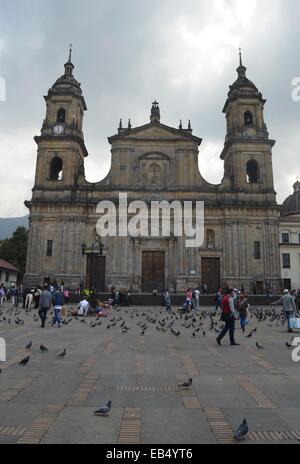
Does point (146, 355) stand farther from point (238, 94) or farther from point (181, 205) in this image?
point (238, 94)

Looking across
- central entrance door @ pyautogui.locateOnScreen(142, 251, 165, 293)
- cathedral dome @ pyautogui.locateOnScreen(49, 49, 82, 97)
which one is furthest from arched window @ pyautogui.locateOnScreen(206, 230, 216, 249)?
cathedral dome @ pyautogui.locateOnScreen(49, 49, 82, 97)

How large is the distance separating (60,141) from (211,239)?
63.9 ft

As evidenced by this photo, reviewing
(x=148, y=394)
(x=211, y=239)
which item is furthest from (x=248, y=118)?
(x=148, y=394)

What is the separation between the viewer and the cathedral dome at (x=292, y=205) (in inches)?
2240

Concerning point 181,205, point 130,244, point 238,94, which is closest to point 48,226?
point 130,244

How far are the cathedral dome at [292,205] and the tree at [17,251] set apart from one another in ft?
140

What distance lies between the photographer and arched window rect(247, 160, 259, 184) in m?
40.3

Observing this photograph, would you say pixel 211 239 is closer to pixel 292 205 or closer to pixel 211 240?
pixel 211 240

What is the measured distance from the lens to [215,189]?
39438 millimetres

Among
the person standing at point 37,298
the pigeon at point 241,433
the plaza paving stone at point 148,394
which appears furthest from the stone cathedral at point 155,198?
the pigeon at point 241,433

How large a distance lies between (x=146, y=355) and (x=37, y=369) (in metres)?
2.94

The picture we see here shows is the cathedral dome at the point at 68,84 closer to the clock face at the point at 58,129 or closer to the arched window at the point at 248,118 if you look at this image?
the clock face at the point at 58,129

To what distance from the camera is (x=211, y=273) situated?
37.6 metres
